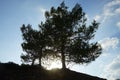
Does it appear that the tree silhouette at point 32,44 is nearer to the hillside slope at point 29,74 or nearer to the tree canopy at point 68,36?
the tree canopy at point 68,36

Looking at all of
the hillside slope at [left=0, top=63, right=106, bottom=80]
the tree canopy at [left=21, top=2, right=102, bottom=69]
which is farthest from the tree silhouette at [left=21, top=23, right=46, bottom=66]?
the hillside slope at [left=0, top=63, right=106, bottom=80]

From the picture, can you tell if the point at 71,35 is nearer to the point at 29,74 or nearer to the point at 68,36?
the point at 68,36

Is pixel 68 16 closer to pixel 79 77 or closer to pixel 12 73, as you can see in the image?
pixel 79 77

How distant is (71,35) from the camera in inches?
1425

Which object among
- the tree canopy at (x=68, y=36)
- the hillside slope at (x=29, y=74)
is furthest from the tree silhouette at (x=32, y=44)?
the hillside slope at (x=29, y=74)

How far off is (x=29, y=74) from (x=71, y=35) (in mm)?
13941

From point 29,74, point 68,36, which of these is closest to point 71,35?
point 68,36

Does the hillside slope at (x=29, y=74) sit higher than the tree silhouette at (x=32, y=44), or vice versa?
the tree silhouette at (x=32, y=44)

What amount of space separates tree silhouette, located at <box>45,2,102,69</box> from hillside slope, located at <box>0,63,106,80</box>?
6.05 metres

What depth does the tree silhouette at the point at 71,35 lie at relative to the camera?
3547cm

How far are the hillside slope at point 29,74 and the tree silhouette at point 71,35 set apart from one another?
6.05 meters

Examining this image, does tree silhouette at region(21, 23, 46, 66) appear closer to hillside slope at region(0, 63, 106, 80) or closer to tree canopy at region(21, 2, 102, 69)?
tree canopy at region(21, 2, 102, 69)

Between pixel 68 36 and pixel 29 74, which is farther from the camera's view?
pixel 68 36

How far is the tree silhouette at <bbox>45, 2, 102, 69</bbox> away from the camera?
116 feet
